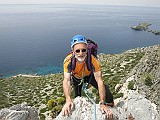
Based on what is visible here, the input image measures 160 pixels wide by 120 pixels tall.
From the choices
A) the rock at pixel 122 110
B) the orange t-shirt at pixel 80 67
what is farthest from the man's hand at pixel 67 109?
the orange t-shirt at pixel 80 67

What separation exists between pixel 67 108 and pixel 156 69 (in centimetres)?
1180

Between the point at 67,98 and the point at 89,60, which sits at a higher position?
the point at 89,60

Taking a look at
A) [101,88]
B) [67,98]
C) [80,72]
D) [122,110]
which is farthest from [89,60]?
[122,110]

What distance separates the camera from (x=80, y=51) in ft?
21.9

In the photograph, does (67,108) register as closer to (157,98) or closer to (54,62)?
(157,98)

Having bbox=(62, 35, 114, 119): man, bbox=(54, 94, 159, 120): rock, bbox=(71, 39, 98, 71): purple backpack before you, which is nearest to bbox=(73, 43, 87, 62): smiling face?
bbox=(62, 35, 114, 119): man

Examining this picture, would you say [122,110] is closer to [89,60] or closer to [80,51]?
[89,60]

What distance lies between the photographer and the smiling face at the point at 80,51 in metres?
6.67

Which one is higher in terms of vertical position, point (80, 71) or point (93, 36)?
point (93, 36)

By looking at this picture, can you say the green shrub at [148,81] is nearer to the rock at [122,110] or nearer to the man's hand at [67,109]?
the rock at [122,110]

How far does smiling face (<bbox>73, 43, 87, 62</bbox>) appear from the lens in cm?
A: 667

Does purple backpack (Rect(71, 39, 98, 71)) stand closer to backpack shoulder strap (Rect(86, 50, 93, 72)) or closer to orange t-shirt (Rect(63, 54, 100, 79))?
backpack shoulder strap (Rect(86, 50, 93, 72))

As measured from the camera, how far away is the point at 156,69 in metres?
16.6

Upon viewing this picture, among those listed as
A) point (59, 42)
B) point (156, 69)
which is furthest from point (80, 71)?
point (59, 42)
